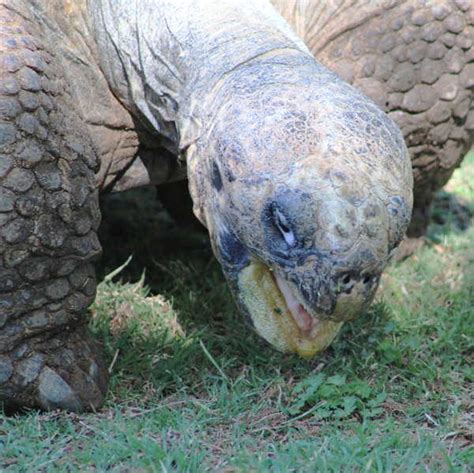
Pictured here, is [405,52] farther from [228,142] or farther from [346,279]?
[346,279]

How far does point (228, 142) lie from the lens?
2.62m

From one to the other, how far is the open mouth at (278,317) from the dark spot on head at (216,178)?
208 millimetres

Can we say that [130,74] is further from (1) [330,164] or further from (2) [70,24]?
(1) [330,164]

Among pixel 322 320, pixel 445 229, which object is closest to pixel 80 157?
pixel 322 320

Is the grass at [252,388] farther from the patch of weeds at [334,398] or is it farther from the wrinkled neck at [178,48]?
the wrinkled neck at [178,48]

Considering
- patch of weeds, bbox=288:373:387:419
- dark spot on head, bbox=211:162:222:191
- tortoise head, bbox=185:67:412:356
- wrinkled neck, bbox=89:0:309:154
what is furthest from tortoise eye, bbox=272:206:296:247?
patch of weeds, bbox=288:373:387:419

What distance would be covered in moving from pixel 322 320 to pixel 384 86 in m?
1.32

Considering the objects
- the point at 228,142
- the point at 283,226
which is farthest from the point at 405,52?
the point at 283,226

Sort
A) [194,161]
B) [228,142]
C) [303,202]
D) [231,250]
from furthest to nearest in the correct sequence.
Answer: [194,161] < [231,250] < [228,142] < [303,202]

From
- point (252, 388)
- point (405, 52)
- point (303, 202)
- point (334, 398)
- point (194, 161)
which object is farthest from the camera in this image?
point (405, 52)

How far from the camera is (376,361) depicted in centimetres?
333

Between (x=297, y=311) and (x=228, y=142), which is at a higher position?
(x=228, y=142)

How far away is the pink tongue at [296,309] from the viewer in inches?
105

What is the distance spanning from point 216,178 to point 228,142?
0.43 feet
